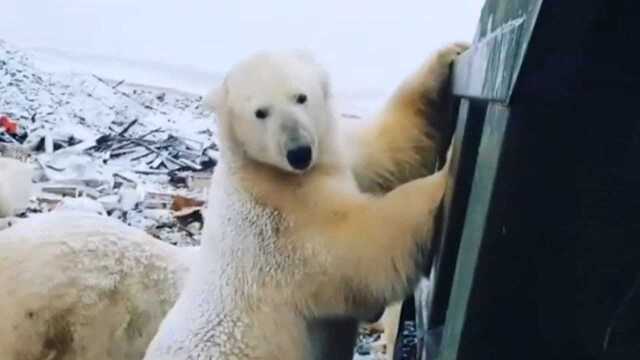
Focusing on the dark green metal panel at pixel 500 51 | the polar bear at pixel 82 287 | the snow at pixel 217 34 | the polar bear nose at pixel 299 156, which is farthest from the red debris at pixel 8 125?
the dark green metal panel at pixel 500 51

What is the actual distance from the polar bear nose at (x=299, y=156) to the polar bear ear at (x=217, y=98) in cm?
18

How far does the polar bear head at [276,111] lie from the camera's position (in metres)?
1.38

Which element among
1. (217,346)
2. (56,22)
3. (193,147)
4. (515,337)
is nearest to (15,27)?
(56,22)

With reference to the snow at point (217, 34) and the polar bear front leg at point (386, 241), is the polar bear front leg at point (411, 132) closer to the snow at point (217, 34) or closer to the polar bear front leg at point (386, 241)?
the polar bear front leg at point (386, 241)

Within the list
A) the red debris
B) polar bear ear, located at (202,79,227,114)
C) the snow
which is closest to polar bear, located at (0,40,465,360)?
polar bear ear, located at (202,79,227,114)

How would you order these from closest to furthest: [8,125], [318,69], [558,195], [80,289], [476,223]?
[558,195] → [476,223] → [318,69] → [80,289] → [8,125]

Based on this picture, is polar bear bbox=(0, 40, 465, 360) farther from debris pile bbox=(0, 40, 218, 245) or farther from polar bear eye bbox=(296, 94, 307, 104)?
debris pile bbox=(0, 40, 218, 245)

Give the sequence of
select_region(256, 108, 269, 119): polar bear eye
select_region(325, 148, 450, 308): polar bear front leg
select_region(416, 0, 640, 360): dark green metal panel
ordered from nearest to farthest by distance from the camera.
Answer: select_region(416, 0, 640, 360): dark green metal panel
select_region(325, 148, 450, 308): polar bear front leg
select_region(256, 108, 269, 119): polar bear eye

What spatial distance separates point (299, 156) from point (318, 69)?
0.22 m

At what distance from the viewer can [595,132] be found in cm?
69

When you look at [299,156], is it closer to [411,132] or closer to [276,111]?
[276,111]

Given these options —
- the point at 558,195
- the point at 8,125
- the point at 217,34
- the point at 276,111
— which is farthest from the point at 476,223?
the point at 217,34

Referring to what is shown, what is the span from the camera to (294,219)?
144cm

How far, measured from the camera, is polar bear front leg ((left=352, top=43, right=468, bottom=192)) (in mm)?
1544
